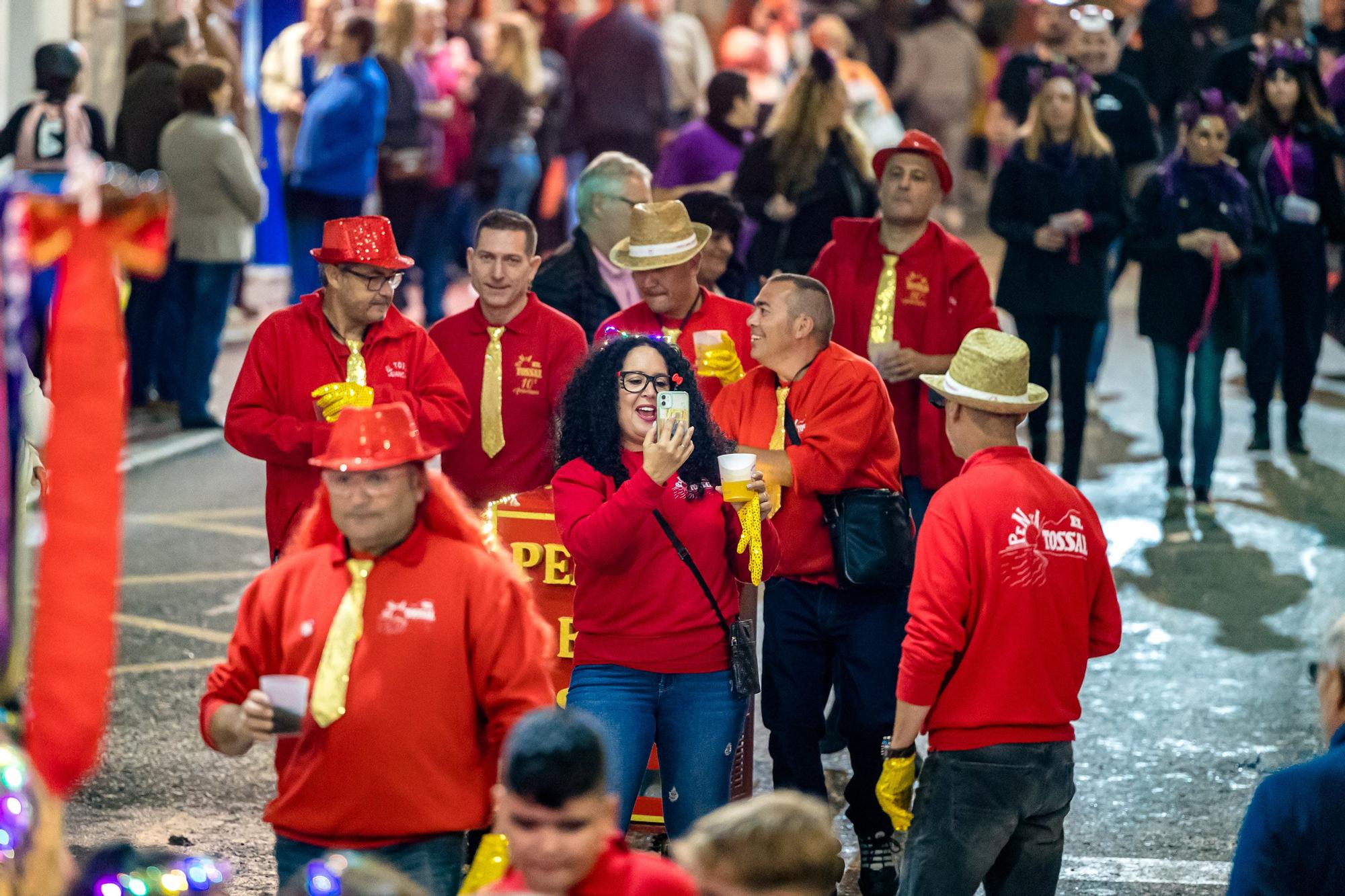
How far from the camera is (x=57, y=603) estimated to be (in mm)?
3896

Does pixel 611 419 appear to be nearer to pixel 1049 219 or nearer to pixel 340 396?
pixel 340 396

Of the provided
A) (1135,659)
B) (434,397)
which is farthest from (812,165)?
(434,397)

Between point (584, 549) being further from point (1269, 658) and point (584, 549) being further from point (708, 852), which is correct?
point (1269, 658)

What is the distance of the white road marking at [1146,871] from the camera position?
23.1ft

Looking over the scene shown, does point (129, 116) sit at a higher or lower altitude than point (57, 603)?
higher

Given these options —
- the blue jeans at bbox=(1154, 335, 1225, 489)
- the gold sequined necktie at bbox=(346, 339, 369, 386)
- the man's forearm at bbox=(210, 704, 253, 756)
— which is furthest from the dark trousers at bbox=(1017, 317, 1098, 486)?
the man's forearm at bbox=(210, 704, 253, 756)

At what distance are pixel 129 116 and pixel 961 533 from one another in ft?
33.1

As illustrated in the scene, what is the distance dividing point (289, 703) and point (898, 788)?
2033 mm

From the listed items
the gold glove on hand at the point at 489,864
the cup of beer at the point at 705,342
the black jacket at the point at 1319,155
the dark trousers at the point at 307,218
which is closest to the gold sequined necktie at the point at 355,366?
the cup of beer at the point at 705,342

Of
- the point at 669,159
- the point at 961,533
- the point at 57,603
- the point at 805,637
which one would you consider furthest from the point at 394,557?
the point at 669,159

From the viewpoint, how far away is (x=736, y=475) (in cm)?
620

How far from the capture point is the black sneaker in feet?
22.9

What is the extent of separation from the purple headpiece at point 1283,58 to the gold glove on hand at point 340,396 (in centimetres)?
805

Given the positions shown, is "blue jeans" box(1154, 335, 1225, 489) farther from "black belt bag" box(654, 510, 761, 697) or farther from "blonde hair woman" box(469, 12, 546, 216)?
"blonde hair woman" box(469, 12, 546, 216)
